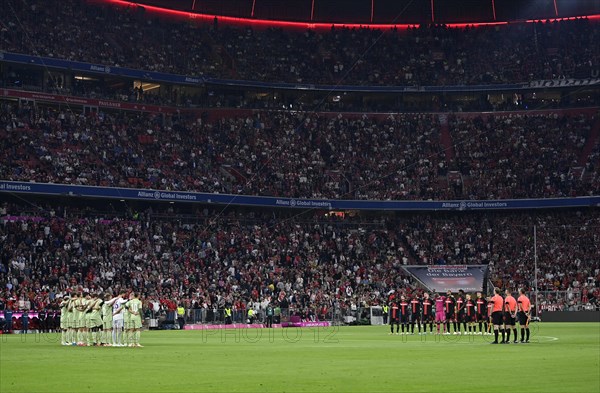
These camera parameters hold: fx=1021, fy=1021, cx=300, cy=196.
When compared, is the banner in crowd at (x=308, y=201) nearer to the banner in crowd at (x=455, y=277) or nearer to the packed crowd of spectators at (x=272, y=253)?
the packed crowd of spectators at (x=272, y=253)

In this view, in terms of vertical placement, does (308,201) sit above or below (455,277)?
above

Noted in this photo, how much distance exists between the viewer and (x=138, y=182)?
2970 inches

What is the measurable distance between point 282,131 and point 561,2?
110 ft

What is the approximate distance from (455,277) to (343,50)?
31.5 m

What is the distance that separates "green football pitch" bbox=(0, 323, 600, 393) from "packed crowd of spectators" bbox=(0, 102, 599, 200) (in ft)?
128

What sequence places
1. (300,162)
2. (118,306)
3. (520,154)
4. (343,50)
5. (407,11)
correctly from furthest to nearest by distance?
(407,11) → (343,50) → (520,154) → (300,162) → (118,306)

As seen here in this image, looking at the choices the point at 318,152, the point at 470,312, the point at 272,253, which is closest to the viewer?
the point at 470,312

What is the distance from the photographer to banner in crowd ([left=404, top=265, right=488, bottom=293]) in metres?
72.5

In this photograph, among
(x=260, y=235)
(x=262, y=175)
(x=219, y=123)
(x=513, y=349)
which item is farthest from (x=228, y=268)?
(x=513, y=349)

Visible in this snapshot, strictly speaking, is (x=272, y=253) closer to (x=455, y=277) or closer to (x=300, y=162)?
(x=300, y=162)

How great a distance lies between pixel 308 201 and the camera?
270 ft

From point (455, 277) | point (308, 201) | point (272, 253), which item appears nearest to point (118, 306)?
point (272, 253)

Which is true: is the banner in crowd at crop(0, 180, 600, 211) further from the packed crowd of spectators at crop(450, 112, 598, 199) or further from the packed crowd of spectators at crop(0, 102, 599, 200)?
the packed crowd of spectators at crop(450, 112, 598, 199)

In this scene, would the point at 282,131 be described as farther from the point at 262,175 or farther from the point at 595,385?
the point at 595,385
